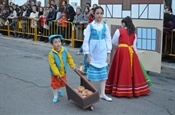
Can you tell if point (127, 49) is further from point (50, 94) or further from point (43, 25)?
point (43, 25)

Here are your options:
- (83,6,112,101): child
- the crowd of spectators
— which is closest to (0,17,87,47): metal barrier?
the crowd of spectators

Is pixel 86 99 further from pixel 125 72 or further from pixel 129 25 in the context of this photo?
pixel 129 25

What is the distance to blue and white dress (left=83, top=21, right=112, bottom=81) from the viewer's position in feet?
19.0

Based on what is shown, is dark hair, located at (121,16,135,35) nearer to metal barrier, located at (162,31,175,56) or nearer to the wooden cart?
the wooden cart

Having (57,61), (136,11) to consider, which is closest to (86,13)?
(136,11)

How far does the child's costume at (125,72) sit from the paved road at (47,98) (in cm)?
17

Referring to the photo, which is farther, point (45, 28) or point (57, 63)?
point (45, 28)

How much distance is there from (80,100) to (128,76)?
1275 mm

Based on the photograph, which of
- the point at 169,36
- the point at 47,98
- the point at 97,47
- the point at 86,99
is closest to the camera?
the point at 86,99

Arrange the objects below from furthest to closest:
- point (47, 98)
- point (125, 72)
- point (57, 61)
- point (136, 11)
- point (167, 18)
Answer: point (167, 18), point (136, 11), point (125, 72), point (47, 98), point (57, 61)

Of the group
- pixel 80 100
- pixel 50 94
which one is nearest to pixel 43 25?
pixel 50 94

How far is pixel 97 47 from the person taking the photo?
19.2 feet

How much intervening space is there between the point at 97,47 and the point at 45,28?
887 centimetres

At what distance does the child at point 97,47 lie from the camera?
228 inches
